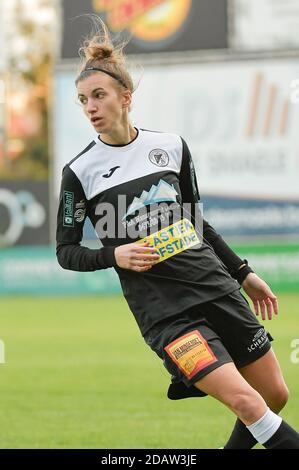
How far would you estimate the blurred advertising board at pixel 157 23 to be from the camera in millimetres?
22234

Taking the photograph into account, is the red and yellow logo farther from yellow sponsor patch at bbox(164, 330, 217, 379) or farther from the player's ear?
yellow sponsor patch at bbox(164, 330, 217, 379)

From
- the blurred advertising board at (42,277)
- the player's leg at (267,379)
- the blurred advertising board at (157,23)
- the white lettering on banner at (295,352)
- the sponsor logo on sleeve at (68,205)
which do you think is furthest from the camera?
the blurred advertising board at (157,23)

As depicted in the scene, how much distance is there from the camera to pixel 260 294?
550 centimetres

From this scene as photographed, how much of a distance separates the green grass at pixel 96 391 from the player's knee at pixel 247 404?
1.99 m

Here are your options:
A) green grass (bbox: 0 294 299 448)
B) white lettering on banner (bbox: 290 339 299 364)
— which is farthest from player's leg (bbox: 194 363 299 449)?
white lettering on banner (bbox: 290 339 299 364)

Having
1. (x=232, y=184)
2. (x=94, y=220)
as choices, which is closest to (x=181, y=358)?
(x=94, y=220)

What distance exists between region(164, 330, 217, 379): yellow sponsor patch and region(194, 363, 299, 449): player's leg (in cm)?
6

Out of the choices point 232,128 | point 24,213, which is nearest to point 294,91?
point 232,128

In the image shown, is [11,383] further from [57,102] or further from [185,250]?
[57,102]

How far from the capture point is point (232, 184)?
73.6 ft

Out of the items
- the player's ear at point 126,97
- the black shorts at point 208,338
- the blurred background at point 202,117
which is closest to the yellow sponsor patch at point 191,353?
the black shorts at point 208,338

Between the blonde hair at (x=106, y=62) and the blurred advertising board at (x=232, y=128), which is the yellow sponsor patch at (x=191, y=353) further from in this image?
the blurred advertising board at (x=232, y=128)

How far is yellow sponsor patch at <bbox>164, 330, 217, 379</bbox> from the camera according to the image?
15.6 feet

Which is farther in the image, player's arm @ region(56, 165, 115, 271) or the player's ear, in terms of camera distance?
the player's ear
